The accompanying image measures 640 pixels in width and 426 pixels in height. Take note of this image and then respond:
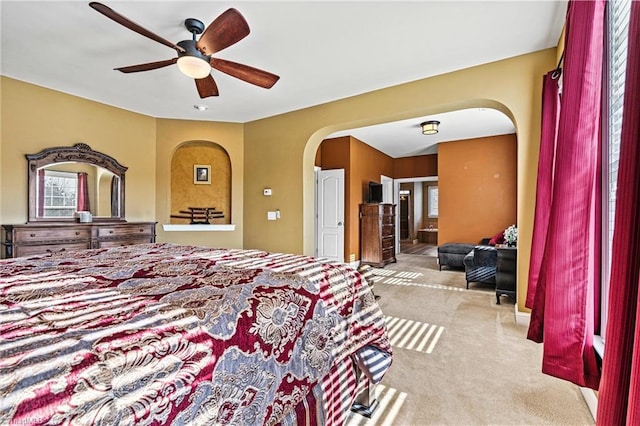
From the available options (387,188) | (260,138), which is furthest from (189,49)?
(387,188)

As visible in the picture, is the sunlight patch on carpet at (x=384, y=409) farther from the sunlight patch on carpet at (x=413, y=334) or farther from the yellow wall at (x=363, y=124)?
the yellow wall at (x=363, y=124)

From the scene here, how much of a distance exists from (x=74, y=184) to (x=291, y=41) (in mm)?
3309

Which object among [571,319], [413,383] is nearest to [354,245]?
[413,383]

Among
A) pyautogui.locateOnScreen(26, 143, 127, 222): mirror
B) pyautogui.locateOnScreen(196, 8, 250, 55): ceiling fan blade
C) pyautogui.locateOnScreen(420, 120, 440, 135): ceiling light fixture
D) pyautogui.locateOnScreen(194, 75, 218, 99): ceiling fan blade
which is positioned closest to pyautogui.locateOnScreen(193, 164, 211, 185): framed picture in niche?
pyautogui.locateOnScreen(26, 143, 127, 222): mirror

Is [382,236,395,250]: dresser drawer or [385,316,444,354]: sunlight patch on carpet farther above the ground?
[382,236,395,250]: dresser drawer

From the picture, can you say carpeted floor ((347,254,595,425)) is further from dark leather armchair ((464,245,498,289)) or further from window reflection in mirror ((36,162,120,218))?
window reflection in mirror ((36,162,120,218))

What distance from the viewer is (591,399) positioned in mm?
1689

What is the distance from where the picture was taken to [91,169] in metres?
3.96

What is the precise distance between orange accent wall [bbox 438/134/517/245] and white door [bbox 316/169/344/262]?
2.31m

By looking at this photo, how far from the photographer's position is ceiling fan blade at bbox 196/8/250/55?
1884 millimetres

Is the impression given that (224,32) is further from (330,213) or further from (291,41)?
(330,213)

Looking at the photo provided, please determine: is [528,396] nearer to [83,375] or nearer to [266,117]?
[83,375]

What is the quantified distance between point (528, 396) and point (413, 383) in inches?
26.5

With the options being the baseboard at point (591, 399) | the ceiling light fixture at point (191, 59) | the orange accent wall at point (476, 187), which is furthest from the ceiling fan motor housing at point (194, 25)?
the orange accent wall at point (476, 187)
